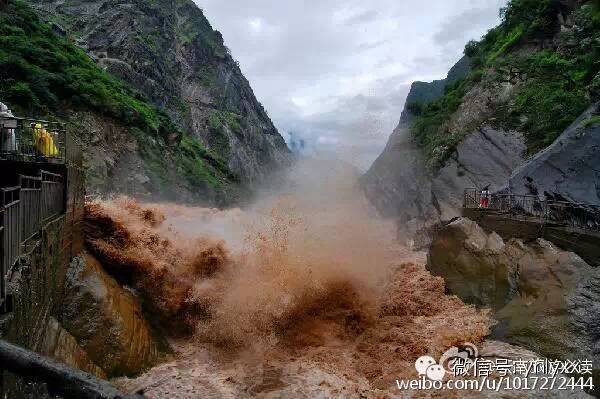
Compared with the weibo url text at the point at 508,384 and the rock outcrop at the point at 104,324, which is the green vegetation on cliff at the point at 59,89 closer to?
the rock outcrop at the point at 104,324

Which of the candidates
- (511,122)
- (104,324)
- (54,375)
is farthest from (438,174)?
(54,375)

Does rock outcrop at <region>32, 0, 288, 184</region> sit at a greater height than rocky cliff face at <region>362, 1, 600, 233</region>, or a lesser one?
greater

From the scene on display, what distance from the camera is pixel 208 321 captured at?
38.5 ft

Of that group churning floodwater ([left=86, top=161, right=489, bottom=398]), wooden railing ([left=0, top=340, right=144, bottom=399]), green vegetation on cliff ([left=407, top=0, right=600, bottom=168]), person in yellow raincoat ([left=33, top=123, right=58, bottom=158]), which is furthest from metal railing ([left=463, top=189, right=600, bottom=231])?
person in yellow raincoat ([left=33, top=123, right=58, bottom=158])

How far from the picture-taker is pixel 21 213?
588 centimetres

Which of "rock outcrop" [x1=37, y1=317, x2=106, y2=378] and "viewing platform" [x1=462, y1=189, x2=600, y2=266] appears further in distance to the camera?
"viewing platform" [x1=462, y1=189, x2=600, y2=266]

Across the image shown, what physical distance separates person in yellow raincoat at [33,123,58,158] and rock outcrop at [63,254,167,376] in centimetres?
278

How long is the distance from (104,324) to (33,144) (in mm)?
4825

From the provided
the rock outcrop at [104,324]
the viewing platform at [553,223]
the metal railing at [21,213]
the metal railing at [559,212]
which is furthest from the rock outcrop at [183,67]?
the metal railing at [559,212]

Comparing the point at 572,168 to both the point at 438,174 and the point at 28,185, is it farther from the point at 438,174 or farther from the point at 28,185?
the point at 28,185

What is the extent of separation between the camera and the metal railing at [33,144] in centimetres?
946

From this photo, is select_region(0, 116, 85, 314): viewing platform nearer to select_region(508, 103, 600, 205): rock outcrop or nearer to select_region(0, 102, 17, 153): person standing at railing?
select_region(0, 102, 17, 153): person standing at railing

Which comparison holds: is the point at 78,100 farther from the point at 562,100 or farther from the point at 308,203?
the point at 308,203

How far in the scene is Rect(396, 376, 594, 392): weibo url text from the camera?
7840 mm
